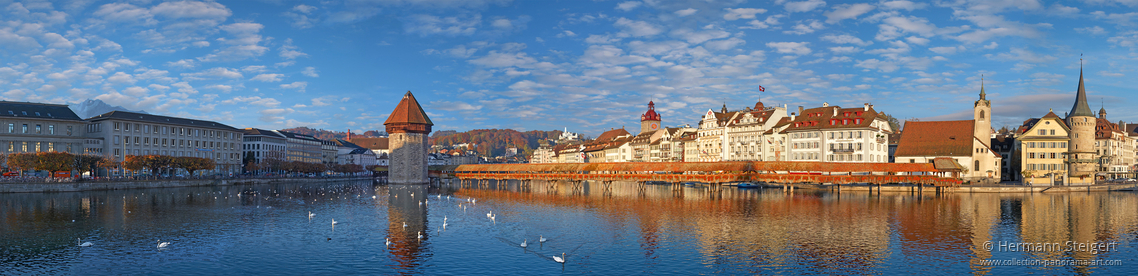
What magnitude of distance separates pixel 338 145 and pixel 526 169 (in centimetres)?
11745

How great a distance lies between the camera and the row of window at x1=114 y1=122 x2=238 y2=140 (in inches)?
3883

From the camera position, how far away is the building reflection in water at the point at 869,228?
28.4 meters

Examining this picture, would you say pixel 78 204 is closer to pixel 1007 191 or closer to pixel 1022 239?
pixel 1022 239

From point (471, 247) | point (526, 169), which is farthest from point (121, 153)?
point (471, 247)

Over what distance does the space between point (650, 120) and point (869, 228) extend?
134 meters

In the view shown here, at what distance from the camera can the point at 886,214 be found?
47.0 meters

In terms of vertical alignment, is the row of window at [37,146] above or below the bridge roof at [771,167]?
above

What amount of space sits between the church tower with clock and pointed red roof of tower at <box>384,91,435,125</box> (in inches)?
3013

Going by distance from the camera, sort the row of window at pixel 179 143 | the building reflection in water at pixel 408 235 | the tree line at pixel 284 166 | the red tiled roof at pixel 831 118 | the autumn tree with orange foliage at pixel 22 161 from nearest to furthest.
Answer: the building reflection in water at pixel 408 235
the autumn tree with orange foliage at pixel 22 161
the red tiled roof at pixel 831 118
the row of window at pixel 179 143
the tree line at pixel 284 166

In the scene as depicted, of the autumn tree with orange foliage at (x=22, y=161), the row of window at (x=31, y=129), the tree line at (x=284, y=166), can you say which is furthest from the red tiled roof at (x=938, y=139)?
the row of window at (x=31, y=129)

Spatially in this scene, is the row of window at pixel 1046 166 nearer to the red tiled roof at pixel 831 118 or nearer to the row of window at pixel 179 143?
the red tiled roof at pixel 831 118

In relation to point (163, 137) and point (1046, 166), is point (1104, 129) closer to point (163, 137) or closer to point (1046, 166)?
point (1046, 166)

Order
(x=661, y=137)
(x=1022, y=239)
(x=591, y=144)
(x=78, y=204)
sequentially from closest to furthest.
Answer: (x=1022, y=239) → (x=78, y=204) → (x=661, y=137) → (x=591, y=144)

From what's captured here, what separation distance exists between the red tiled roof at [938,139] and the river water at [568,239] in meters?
30.8
